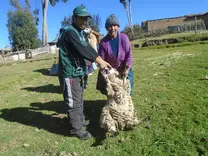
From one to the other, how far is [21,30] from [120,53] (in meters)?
45.5

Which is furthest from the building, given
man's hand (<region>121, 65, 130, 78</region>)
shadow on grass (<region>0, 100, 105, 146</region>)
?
man's hand (<region>121, 65, 130, 78</region>)

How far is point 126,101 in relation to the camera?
477cm

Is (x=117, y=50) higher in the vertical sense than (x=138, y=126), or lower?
higher

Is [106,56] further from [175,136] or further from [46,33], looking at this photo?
[46,33]

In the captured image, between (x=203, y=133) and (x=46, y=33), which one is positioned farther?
(x=46, y=33)

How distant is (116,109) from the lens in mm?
4668

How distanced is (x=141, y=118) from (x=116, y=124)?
0.70 meters

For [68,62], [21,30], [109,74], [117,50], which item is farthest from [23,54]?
[109,74]

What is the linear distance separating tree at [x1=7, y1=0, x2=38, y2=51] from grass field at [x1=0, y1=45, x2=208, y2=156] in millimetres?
41836

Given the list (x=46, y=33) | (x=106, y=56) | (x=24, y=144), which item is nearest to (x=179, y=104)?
(x=106, y=56)

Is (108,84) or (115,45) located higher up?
(115,45)

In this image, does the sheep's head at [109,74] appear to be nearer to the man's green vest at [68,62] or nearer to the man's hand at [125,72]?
the man's hand at [125,72]

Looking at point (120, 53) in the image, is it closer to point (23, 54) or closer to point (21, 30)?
point (23, 54)

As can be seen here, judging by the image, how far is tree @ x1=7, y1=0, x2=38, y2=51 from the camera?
4834 centimetres
